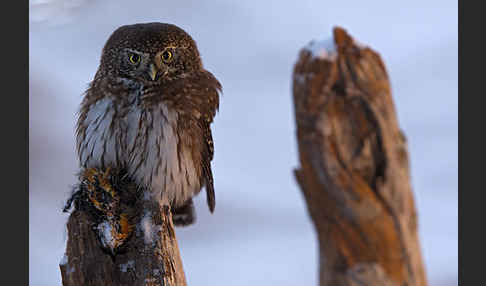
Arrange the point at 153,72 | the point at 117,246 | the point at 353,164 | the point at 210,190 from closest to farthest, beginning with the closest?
the point at 353,164, the point at 117,246, the point at 153,72, the point at 210,190

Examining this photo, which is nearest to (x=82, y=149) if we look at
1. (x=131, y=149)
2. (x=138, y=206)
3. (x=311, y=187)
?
(x=131, y=149)

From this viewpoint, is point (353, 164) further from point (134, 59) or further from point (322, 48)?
point (134, 59)

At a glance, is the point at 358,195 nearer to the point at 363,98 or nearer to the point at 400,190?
the point at 400,190

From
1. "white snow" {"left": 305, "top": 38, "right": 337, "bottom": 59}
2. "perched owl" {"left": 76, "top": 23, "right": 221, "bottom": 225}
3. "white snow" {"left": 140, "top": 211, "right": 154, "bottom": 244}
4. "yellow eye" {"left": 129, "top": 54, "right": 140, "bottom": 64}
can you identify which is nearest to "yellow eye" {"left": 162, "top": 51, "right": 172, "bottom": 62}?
"perched owl" {"left": 76, "top": 23, "right": 221, "bottom": 225}

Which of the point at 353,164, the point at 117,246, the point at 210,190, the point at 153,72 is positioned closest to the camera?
the point at 353,164

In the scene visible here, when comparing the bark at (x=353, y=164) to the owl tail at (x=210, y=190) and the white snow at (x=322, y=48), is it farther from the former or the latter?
the owl tail at (x=210, y=190)

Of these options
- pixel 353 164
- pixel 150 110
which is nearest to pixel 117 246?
pixel 150 110

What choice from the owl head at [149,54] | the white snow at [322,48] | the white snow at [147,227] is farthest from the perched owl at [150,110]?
the white snow at [322,48]
